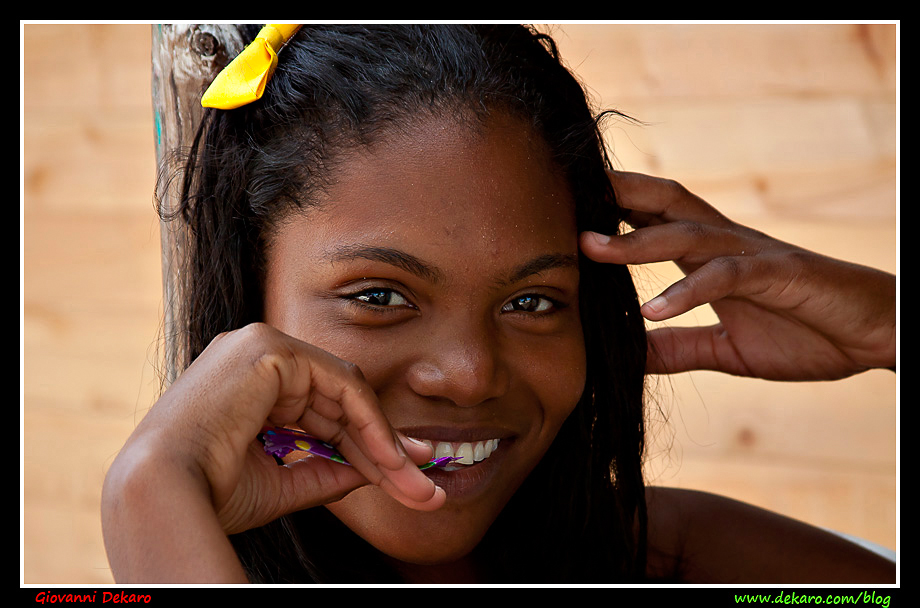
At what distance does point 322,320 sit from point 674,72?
1.56 m

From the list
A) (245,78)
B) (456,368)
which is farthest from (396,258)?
(245,78)

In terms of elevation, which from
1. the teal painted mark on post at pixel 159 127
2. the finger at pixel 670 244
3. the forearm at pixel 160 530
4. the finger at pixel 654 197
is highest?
the teal painted mark on post at pixel 159 127

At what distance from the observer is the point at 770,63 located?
2291 mm

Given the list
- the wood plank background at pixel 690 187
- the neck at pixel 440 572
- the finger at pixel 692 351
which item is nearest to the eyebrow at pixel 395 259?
the neck at pixel 440 572

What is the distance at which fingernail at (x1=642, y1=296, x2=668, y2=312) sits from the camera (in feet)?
4.12

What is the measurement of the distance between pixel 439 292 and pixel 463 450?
0.21 metres

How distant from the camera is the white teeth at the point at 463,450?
3.73 feet

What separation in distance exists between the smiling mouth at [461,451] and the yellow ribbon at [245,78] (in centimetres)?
52

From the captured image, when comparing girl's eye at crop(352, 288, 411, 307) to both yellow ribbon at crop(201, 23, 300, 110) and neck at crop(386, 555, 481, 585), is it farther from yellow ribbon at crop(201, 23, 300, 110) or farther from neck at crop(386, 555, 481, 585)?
neck at crop(386, 555, 481, 585)

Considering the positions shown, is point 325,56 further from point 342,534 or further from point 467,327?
point 342,534

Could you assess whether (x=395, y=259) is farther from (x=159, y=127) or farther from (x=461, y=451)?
(x=159, y=127)

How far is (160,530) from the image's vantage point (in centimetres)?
77

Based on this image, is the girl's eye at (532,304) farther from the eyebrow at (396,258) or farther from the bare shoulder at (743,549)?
the bare shoulder at (743,549)

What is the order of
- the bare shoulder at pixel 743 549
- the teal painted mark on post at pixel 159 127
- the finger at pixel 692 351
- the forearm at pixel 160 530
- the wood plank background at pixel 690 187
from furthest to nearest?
1. the wood plank background at pixel 690 187
2. the finger at pixel 692 351
3. the bare shoulder at pixel 743 549
4. the teal painted mark on post at pixel 159 127
5. the forearm at pixel 160 530
